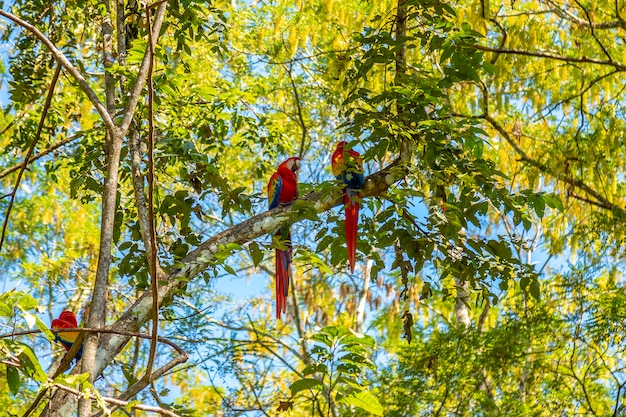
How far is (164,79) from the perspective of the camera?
261cm

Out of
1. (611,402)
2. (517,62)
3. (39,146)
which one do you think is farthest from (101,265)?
(611,402)

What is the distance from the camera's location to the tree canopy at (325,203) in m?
2.11

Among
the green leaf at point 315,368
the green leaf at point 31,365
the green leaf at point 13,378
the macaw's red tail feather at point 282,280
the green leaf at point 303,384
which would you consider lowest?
the green leaf at point 31,365

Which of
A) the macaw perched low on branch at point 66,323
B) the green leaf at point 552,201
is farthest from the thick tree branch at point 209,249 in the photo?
the macaw perched low on branch at point 66,323

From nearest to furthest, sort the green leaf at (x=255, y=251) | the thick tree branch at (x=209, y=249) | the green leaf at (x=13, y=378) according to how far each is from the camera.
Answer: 1. the green leaf at (x=13, y=378)
2. the thick tree branch at (x=209, y=249)
3. the green leaf at (x=255, y=251)

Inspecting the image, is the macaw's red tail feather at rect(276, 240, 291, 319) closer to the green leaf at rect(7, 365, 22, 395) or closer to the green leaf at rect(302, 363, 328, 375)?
the green leaf at rect(302, 363, 328, 375)

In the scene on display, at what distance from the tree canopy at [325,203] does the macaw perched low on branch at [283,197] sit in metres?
0.19

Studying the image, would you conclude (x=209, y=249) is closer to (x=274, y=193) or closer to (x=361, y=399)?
(x=361, y=399)

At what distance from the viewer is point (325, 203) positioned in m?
2.52

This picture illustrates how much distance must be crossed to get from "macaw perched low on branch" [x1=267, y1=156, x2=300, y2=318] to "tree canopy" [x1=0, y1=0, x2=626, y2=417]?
19 cm

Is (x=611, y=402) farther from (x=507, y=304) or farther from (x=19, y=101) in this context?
(x=19, y=101)

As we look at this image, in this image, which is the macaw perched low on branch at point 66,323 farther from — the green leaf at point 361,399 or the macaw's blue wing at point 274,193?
the green leaf at point 361,399

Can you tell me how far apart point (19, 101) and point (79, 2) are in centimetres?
59

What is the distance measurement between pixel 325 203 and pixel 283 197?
2.23ft
